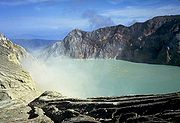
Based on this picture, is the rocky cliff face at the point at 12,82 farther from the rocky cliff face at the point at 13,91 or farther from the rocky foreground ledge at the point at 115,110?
the rocky foreground ledge at the point at 115,110

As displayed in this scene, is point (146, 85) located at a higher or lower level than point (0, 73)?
lower

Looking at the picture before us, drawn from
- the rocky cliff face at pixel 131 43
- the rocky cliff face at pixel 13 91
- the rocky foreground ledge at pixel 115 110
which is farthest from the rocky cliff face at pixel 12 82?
the rocky cliff face at pixel 131 43

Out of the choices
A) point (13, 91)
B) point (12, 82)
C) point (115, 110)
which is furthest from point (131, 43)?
point (115, 110)

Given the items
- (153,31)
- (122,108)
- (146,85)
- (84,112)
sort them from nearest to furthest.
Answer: (122,108)
(84,112)
(146,85)
(153,31)

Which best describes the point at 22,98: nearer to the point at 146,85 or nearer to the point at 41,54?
the point at 146,85

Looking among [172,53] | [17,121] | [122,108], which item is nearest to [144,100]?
[122,108]

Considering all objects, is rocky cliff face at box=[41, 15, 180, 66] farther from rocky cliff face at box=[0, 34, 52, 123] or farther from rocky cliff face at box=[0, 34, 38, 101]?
rocky cliff face at box=[0, 34, 52, 123]
